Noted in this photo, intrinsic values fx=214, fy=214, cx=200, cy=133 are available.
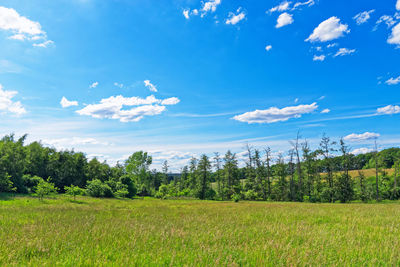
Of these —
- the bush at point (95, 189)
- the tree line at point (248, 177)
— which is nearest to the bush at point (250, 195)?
the tree line at point (248, 177)

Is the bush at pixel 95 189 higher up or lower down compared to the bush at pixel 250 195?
higher up

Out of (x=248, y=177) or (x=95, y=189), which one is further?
(x=248, y=177)

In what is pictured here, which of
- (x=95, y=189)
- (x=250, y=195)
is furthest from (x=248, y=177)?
(x=95, y=189)

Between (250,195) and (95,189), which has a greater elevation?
(95,189)

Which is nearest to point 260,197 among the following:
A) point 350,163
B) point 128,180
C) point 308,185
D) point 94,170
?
point 308,185

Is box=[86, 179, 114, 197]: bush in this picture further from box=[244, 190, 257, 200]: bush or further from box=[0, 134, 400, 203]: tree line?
box=[244, 190, 257, 200]: bush

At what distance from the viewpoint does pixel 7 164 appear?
40.9 metres

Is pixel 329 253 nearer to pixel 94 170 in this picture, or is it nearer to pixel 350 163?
pixel 350 163

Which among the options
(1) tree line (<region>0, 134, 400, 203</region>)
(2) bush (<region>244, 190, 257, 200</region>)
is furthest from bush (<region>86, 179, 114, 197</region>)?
(2) bush (<region>244, 190, 257, 200</region>)

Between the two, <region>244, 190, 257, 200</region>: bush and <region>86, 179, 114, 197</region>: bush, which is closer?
<region>86, 179, 114, 197</region>: bush

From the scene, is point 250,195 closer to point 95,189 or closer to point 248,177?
point 248,177

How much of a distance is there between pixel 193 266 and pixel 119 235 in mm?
3671

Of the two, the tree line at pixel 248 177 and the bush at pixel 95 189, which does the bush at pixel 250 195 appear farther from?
the bush at pixel 95 189

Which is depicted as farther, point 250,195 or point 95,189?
point 250,195
